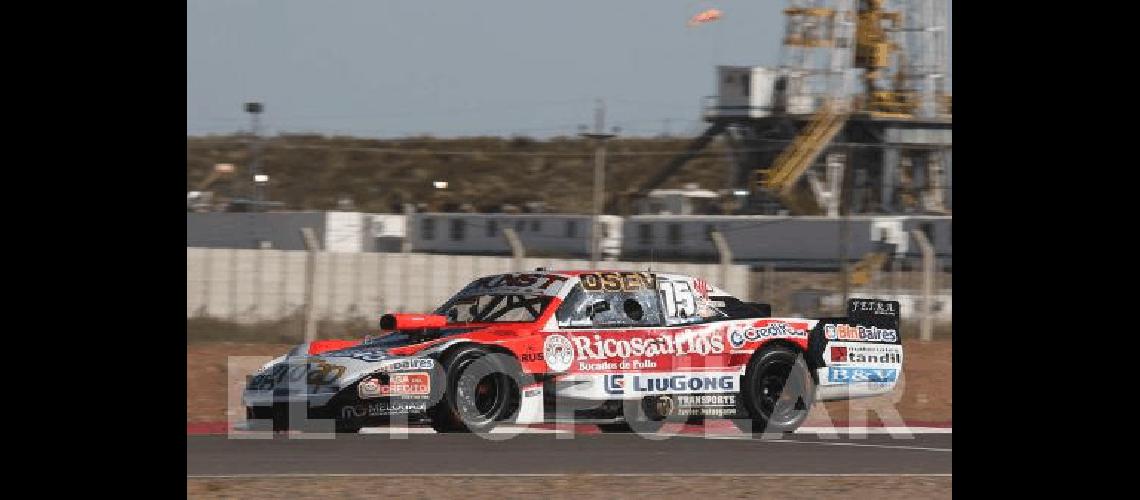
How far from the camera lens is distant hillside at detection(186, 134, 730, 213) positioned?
258 ft

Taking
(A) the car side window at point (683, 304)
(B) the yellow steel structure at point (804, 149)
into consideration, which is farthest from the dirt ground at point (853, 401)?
(B) the yellow steel structure at point (804, 149)

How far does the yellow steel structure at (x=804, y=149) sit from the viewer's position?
50656 millimetres

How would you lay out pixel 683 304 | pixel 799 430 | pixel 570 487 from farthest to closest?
pixel 799 430
pixel 683 304
pixel 570 487

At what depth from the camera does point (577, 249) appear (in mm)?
47312

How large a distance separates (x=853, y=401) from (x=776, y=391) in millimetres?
4360

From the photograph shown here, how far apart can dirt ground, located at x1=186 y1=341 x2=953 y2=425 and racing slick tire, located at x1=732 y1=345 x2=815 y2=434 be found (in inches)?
59.2

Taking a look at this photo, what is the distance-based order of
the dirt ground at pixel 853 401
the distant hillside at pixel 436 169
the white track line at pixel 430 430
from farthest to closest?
the distant hillside at pixel 436 169 → the dirt ground at pixel 853 401 → the white track line at pixel 430 430

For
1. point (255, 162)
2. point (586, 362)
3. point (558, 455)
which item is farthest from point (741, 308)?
point (255, 162)

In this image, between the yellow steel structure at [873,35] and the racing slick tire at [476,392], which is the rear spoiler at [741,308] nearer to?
the racing slick tire at [476,392]

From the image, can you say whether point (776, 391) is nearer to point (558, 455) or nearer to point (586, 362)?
point (586, 362)

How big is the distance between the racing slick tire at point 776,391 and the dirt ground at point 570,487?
10.0 ft

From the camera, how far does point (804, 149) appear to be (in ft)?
166

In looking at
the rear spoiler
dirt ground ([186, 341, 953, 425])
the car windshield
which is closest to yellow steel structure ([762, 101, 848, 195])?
dirt ground ([186, 341, 953, 425])
